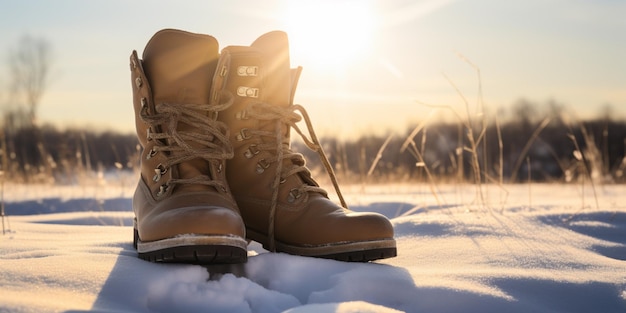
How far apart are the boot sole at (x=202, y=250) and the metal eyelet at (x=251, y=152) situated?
48 cm

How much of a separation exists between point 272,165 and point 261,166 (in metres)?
0.04

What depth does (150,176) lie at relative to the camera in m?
2.06

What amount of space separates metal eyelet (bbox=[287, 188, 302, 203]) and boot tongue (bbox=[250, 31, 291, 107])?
14.0 inches

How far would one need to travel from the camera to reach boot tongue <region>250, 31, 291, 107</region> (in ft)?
7.30

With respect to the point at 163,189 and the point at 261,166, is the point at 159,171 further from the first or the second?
the point at 261,166

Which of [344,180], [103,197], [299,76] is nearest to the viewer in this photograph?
[299,76]

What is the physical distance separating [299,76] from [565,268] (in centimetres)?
115

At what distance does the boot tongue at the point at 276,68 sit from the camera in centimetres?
222

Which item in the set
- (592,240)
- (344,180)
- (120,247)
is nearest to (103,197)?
(344,180)

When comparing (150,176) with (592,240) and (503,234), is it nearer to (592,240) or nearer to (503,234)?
(503,234)

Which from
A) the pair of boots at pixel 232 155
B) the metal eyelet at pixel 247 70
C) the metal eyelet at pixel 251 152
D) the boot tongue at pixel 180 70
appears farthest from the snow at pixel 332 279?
the metal eyelet at pixel 247 70

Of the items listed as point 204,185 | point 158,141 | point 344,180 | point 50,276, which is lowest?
point 344,180

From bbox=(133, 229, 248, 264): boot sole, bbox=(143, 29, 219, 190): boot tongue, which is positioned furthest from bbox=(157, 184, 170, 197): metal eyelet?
bbox=(133, 229, 248, 264): boot sole

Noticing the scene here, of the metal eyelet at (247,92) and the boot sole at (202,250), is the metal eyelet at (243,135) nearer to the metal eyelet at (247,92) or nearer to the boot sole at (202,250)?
the metal eyelet at (247,92)
